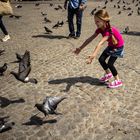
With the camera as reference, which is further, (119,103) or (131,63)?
(131,63)

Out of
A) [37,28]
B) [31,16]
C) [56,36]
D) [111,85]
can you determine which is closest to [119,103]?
[111,85]

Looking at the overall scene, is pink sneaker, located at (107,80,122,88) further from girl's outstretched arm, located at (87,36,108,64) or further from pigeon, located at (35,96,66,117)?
pigeon, located at (35,96,66,117)

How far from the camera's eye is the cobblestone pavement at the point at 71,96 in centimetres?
548

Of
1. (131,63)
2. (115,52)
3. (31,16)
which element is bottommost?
(31,16)

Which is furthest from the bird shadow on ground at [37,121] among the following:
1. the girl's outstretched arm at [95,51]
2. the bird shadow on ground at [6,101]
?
the girl's outstretched arm at [95,51]

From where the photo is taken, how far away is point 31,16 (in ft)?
65.1

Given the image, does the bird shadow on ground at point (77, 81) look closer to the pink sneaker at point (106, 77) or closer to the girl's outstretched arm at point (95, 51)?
the pink sneaker at point (106, 77)

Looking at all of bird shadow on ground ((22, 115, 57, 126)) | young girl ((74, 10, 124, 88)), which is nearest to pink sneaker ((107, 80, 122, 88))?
young girl ((74, 10, 124, 88))

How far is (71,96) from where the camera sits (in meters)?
6.89

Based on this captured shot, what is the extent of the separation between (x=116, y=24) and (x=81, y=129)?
11.7 meters

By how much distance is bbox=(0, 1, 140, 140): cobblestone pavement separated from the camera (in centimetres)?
548

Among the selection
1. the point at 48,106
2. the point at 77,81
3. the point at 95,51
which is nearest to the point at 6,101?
the point at 48,106

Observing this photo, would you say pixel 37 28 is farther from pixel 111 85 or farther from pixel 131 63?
pixel 111 85

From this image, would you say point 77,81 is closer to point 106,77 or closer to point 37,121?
point 106,77
